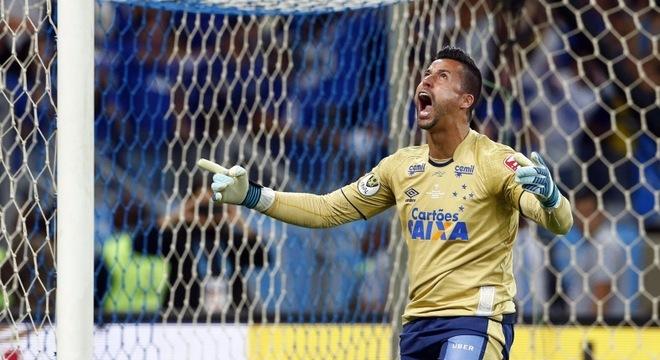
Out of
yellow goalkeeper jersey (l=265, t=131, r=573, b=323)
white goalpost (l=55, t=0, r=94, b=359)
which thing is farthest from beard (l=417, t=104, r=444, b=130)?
white goalpost (l=55, t=0, r=94, b=359)

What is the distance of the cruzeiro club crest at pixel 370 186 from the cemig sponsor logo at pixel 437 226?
8.7 inches

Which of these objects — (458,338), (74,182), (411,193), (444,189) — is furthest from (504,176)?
(74,182)

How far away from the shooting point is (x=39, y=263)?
5.86 meters

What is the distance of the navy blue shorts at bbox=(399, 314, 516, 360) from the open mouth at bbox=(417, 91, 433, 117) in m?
0.56

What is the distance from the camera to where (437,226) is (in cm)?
339

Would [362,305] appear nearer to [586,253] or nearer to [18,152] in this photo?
[586,253]

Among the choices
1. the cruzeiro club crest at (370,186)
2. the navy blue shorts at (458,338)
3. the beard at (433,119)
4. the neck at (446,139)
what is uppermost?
the beard at (433,119)

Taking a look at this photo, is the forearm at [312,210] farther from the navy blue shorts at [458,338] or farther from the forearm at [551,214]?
the forearm at [551,214]

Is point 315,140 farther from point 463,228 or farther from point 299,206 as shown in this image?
point 463,228

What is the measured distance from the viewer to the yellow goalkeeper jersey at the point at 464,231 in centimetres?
336

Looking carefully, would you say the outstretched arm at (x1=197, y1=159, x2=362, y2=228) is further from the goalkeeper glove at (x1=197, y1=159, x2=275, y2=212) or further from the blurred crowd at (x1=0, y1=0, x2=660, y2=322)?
the blurred crowd at (x1=0, y1=0, x2=660, y2=322)

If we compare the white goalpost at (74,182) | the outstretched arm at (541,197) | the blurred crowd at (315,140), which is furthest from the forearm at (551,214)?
the blurred crowd at (315,140)

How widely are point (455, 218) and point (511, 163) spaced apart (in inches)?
8.3

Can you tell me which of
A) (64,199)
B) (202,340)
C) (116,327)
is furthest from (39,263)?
(64,199)
